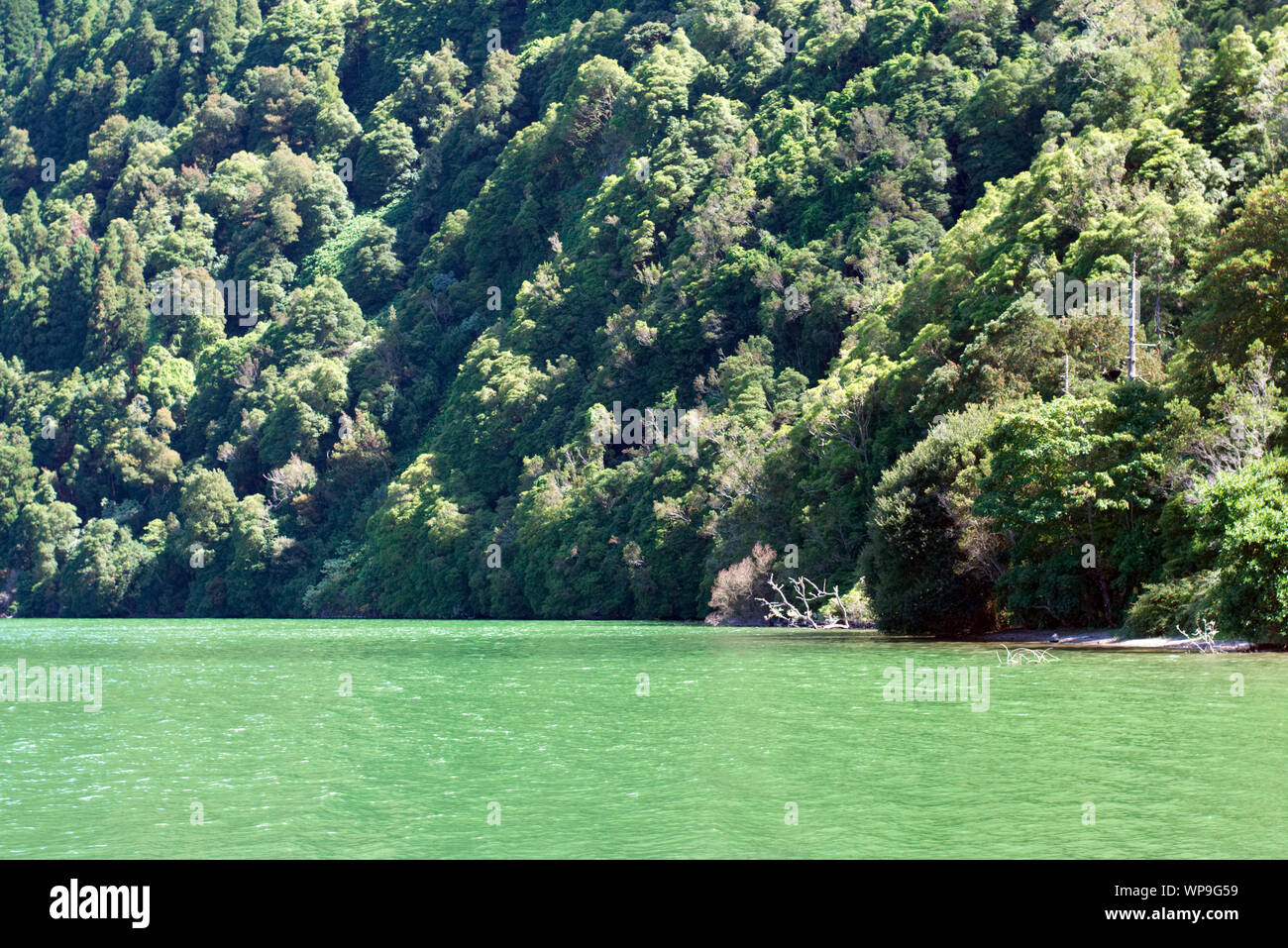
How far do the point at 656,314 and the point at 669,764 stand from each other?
278 ft

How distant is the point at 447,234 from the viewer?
144625 millimetres

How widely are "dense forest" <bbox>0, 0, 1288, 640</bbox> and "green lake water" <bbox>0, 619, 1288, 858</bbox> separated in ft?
34.3

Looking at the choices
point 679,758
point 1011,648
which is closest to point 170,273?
point 1011,648

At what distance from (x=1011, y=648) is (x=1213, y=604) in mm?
7732

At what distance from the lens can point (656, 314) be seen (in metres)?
107

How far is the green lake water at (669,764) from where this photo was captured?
1748 centimetres

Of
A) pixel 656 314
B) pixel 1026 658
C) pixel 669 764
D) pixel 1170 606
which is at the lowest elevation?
pixel 1026 658

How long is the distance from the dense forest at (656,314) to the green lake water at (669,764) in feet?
34.3
